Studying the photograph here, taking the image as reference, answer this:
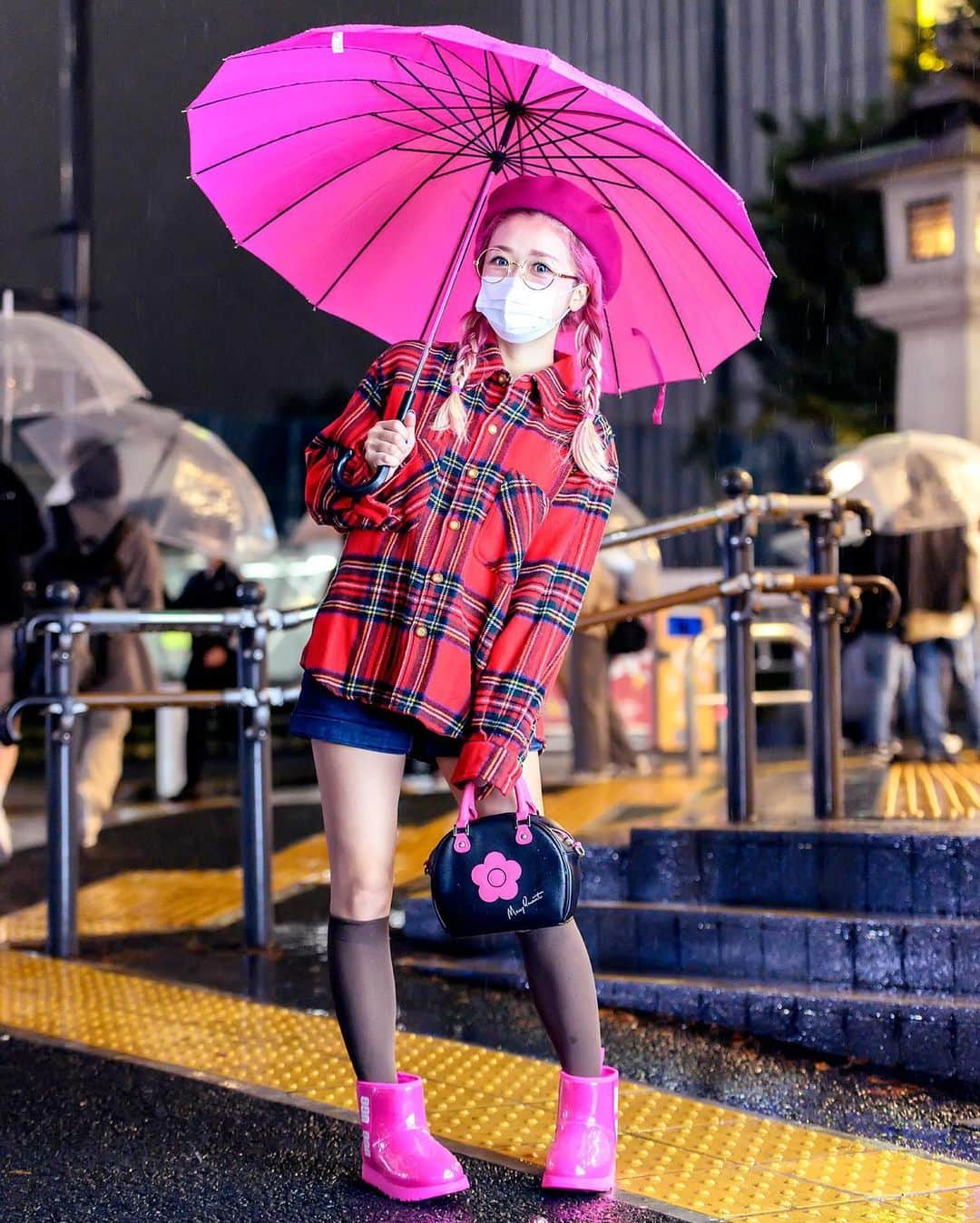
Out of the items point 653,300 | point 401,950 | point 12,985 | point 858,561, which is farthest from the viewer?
point 858,561

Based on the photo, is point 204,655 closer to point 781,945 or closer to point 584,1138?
point 781,945

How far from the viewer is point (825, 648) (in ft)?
19.3

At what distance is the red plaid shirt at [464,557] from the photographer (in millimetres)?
3111

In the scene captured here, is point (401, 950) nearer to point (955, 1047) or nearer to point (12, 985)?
point (12, 985)

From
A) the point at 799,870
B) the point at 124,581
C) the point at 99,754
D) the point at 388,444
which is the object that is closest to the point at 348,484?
the point at 388,444

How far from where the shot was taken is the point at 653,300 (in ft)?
11.9

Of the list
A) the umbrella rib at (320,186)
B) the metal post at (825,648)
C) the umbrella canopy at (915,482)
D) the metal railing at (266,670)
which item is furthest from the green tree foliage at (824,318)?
the umbrella rib at (320,186)

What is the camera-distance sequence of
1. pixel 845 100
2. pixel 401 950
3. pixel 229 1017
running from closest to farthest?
1. pixel 229 1017
2. pixel 401 950
3. pixel 845 100

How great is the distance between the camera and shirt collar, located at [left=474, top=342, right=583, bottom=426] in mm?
3262

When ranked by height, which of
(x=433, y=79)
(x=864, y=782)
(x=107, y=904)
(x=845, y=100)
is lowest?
(x=107, y=904)

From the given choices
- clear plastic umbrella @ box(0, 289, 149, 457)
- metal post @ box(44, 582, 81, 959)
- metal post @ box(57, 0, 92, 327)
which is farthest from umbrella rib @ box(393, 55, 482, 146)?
metal post @ box(57, 0, 92, 327)

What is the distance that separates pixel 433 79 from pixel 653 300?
26.3 inches

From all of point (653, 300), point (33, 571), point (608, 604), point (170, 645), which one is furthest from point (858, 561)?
point (170, 645)

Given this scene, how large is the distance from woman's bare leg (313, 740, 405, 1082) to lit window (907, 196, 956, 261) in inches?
549
